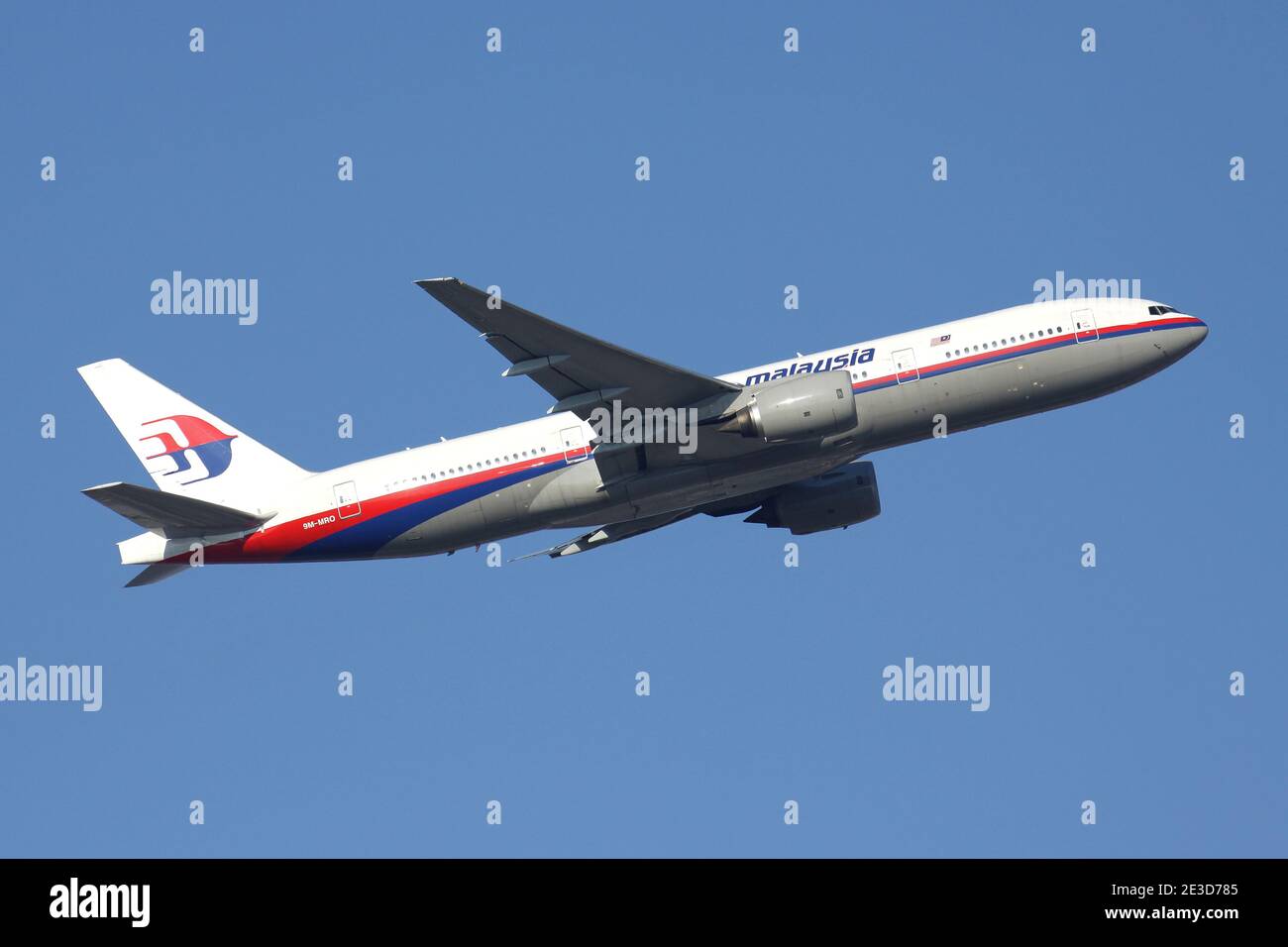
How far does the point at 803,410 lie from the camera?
46344 millimetres

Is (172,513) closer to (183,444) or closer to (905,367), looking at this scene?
(183,444)

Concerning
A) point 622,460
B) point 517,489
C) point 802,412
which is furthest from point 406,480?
point 802,412

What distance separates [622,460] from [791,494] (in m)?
7.69

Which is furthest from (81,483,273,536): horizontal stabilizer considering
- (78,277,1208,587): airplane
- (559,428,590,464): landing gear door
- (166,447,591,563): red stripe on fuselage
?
(559,428,590,464): landing gear door

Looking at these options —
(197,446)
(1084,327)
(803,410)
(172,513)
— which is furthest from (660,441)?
(197,446)

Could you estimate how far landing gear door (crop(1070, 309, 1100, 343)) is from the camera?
48938mm

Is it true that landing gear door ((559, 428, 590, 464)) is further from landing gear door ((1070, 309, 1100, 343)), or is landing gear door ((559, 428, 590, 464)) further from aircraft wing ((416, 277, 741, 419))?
landing gear door ((1070, 309, 1100, 343))

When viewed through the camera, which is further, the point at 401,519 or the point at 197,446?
the point at 197,446

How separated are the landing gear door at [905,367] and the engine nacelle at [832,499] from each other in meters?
5.94

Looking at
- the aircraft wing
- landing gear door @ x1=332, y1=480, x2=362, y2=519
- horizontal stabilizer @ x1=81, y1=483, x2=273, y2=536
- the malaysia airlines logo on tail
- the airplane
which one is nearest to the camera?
the aircraft wing

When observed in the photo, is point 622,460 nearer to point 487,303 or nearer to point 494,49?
point 487,303

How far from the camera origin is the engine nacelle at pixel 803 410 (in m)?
46.3

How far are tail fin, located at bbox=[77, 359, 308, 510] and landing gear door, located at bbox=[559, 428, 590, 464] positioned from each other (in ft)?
28.5

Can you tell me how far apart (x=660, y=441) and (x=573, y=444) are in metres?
2.91
